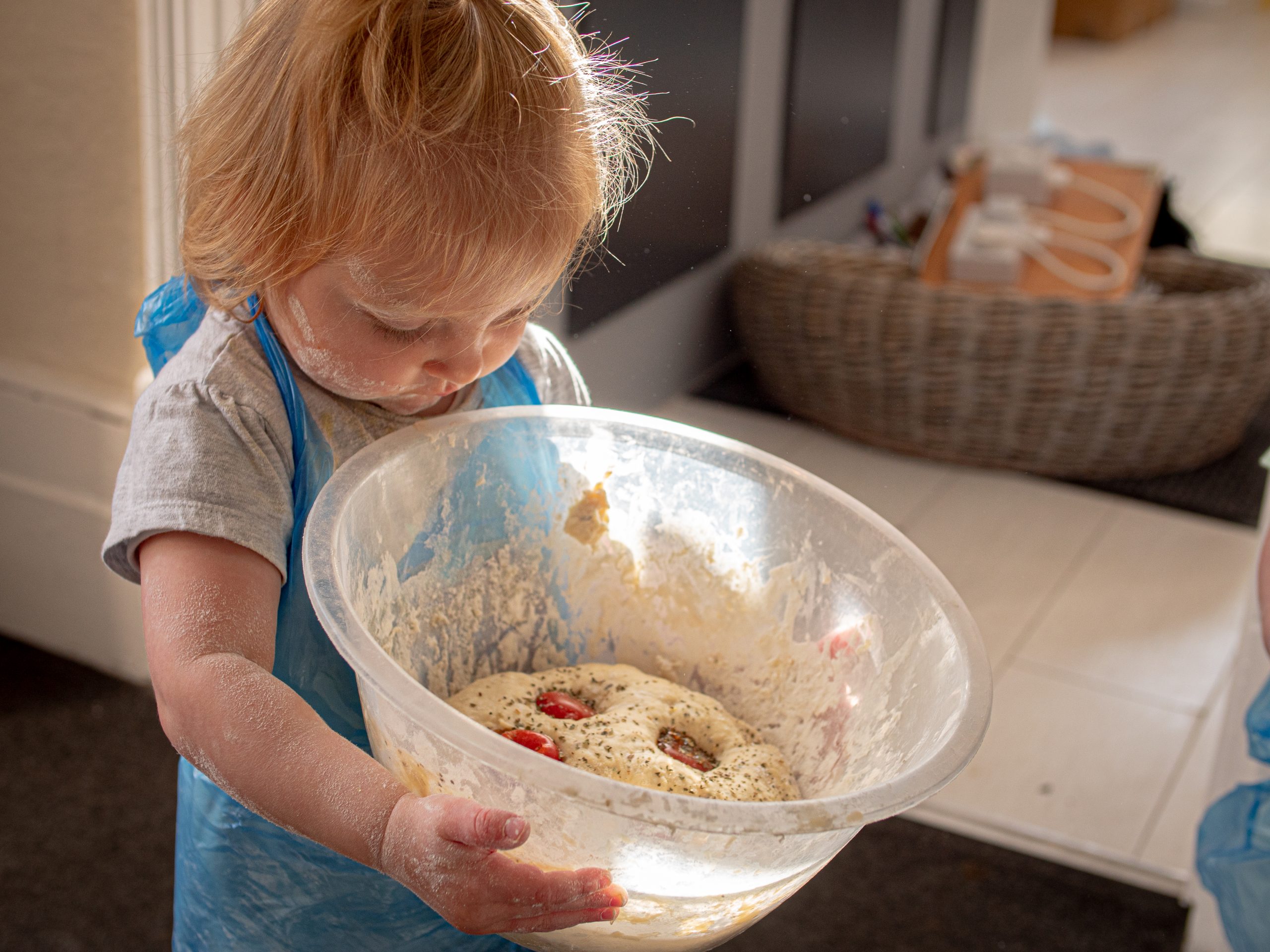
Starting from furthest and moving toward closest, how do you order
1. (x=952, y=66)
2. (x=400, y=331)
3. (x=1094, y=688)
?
(x=952, y=66) < (x=1094, y=688) < (x=400, y=331)

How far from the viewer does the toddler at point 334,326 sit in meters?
0.42

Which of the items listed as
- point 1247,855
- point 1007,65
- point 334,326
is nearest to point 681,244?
point 334,326

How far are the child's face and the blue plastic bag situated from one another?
70cm

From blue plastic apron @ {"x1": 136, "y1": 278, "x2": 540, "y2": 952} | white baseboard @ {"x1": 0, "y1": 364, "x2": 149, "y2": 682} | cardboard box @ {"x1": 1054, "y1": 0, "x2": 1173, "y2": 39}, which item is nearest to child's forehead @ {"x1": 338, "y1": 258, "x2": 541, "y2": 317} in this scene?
blue plastic apron @ {"x1": 136, "y1": 278, "x2": 540, "y2": 952}

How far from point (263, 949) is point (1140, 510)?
1876 mm

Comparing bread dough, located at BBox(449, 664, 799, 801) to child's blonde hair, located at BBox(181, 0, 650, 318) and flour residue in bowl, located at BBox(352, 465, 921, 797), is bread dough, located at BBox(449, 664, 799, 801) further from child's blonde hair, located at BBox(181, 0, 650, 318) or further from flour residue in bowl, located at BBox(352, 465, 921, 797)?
child's blonde hair, located at BBox(181, 0, 650, 318)

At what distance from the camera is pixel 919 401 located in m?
2.14

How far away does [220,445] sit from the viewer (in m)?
0.51

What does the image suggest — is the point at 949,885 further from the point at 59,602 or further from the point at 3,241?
the point at 3,241

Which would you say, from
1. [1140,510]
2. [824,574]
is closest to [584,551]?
[824,574]

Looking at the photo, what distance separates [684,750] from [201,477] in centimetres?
25

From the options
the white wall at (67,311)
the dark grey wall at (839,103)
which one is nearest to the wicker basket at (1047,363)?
the white wall at (67,311)

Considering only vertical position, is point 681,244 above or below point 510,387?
above

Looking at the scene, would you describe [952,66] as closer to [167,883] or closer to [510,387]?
[167,883]
